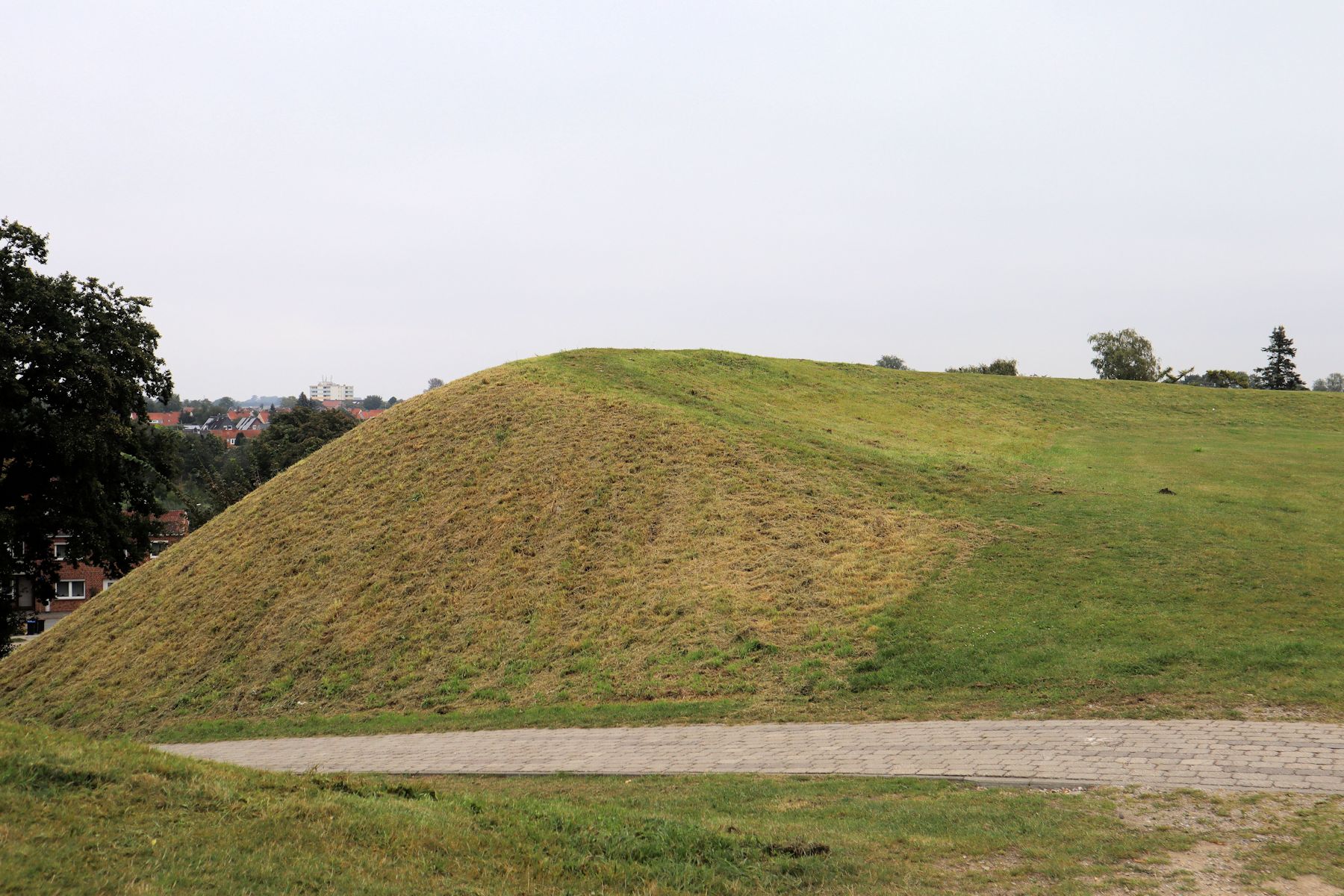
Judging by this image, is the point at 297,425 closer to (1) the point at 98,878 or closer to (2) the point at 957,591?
(2) the point at 957,591

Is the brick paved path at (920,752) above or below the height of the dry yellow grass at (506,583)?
below

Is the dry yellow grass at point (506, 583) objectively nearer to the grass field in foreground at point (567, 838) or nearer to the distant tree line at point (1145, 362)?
the grass field in foreground at point (567, 838)

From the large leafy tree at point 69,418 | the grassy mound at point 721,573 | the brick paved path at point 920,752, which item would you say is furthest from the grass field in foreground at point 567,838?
the large leafy tree at point 69,418

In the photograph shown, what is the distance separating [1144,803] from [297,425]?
63028 mm

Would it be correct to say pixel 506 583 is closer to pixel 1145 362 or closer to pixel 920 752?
pixel 920 752

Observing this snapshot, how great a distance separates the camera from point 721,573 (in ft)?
61.7

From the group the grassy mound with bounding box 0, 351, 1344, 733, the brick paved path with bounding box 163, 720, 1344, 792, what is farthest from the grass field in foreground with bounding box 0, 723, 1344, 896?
the grassy mound with bounding box 0, 351, 1344, 733

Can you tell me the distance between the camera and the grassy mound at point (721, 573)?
542 inches

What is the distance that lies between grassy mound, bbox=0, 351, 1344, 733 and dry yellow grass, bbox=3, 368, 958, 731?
8cm

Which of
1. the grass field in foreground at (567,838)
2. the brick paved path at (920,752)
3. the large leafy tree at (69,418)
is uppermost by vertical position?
the large leafy tree at (69,418)

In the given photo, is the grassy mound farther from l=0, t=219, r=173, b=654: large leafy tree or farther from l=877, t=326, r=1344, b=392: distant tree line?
l=877, t=326, r=1344, b=392: distant tree line

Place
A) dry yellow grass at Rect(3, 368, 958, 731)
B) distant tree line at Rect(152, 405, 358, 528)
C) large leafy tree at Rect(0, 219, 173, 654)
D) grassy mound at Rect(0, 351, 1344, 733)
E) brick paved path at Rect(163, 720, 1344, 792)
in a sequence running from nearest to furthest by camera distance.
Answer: brick paved path at Rect(163, 720, 1344, 792) < grassy mound at Rect(0, 351, 1344, 733) < dry yellow grass at Rect(3, 368, 958, 731) < large leafy tree at Rect(0, 219, 173, 654) < distant tree line at Rect(152, 405, 358, 528)

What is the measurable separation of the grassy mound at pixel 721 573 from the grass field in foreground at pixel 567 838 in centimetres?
410

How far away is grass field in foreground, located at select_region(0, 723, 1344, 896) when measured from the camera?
221 inches
